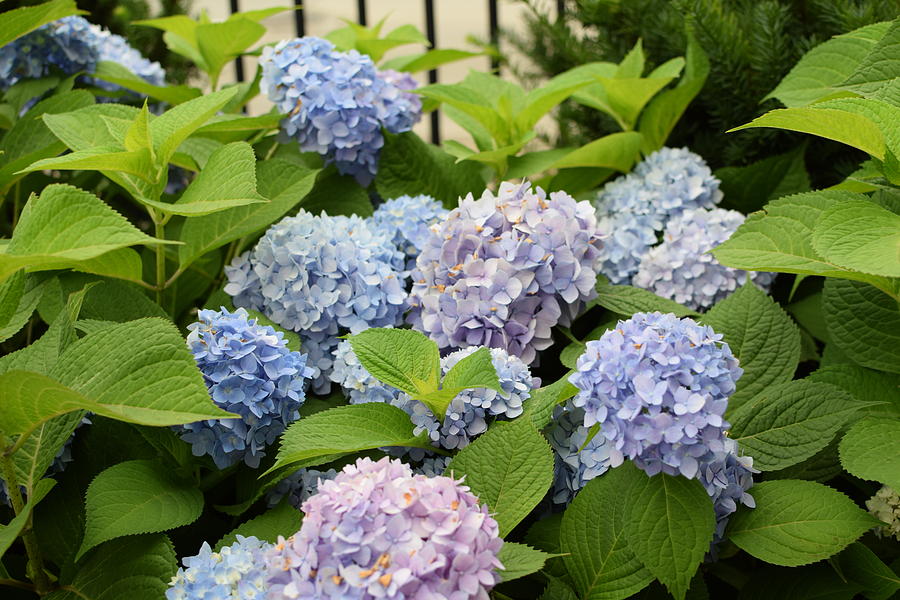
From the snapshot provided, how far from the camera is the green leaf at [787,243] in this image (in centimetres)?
100

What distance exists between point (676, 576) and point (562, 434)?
0.23 m

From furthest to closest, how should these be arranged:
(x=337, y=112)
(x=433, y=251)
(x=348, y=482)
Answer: (x=337, y=112), (x=433, y=251), (x=348, y=482)

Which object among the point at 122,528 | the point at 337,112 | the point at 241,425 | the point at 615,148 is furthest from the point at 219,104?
the point at 615,148

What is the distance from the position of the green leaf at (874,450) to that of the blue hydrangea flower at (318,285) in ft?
1.88

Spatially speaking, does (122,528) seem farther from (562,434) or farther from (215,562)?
(562,434)

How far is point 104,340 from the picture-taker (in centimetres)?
92

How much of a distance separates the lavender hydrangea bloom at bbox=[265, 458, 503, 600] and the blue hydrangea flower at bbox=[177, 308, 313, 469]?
23cm

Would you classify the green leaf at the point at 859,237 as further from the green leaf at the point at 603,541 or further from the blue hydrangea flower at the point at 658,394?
the green leaf at the point at 603,541

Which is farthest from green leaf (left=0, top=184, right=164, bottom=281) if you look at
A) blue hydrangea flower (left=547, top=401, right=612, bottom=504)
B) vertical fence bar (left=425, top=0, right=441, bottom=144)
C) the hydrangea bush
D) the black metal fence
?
vertical fence bar (left=425, top=0, right=441, bottom=144)

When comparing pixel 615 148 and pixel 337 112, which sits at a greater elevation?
pixel 337 112

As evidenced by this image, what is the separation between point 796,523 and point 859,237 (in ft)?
1.01

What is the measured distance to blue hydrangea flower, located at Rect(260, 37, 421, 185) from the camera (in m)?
1.44

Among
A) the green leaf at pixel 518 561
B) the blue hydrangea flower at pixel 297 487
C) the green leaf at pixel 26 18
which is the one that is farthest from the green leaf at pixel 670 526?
the green leaf at pixel 26 18

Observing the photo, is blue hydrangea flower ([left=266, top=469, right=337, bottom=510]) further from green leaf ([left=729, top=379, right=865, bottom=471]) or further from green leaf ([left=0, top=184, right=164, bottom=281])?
green leaf ([left=729, top=379, right=865, bottom=471])
